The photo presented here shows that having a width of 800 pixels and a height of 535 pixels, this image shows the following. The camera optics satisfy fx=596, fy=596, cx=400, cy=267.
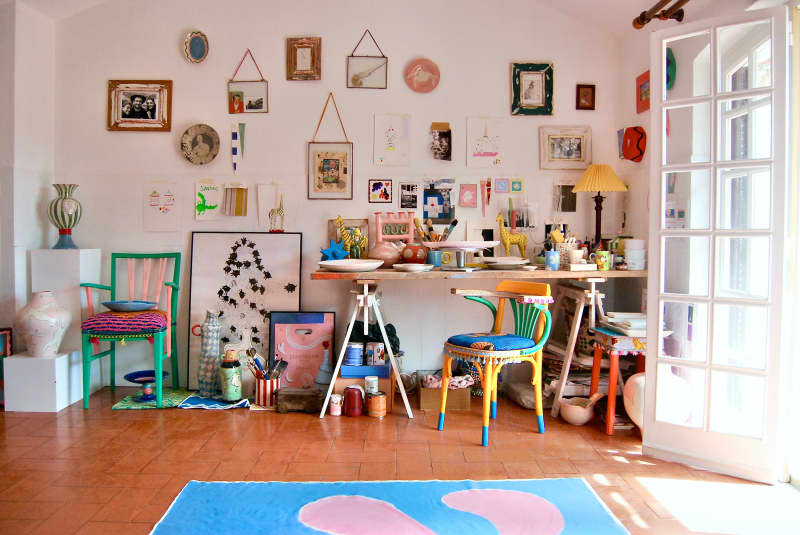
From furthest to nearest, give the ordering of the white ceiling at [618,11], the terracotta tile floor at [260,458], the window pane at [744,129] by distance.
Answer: the white ceiling at [618,11] < the window pane at [744,129] < the terracotta tile floor at [260,458]

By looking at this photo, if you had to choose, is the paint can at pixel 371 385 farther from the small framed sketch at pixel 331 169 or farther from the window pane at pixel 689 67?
the window pane at pixel 689 67

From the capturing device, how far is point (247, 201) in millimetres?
4234

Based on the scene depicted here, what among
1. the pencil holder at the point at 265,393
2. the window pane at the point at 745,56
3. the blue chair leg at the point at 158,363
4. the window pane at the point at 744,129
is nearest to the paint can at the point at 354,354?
the pencil holder at the point at 265,393

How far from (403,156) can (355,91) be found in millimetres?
570

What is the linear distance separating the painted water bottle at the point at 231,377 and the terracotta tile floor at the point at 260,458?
0.15m

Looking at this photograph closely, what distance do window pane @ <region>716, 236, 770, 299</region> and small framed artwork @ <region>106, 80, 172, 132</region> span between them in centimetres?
360

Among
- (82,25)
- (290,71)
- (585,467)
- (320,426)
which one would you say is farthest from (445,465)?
(82,25)

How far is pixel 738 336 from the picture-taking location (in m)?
2.81

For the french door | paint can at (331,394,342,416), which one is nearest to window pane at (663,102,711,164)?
the french door

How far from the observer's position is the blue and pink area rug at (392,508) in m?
2.23

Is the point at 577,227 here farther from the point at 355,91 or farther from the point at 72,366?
the point at 72,366

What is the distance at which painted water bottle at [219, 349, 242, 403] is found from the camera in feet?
12.5

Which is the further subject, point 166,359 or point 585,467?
point 166,359

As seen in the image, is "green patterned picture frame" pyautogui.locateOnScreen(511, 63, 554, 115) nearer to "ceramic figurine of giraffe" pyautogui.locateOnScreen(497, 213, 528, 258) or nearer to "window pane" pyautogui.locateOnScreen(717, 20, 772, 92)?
"ceramic figurine of giraffe" pyautogui.locateOnScreen(497, 213, 528, 258)
